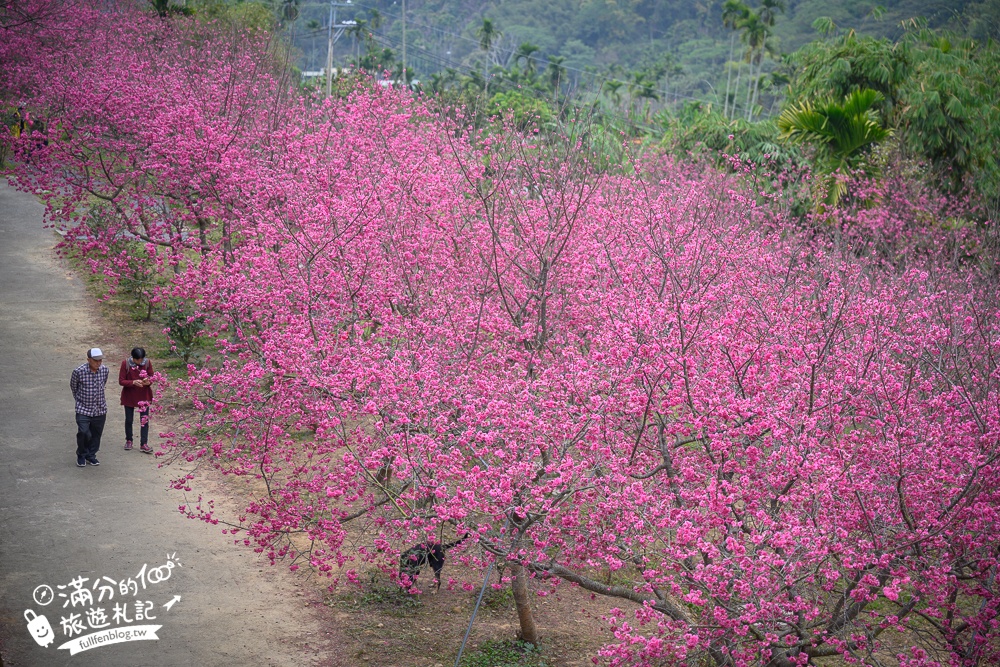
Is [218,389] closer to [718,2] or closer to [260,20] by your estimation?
[260,20]

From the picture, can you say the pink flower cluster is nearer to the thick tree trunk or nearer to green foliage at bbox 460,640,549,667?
the thick tree trunk

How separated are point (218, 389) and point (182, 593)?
8.77ft

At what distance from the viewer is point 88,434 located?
10102mm

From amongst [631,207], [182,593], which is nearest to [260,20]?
[631,207]

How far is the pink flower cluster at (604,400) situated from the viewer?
6000 millimetres

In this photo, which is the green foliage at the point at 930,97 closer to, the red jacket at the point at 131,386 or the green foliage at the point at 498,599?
the green foliage at the point at 498,599

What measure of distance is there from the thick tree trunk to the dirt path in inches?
68.3

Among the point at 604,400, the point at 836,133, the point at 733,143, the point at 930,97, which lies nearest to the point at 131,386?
the point at 604,400

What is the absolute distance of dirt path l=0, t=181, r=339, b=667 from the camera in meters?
7.41

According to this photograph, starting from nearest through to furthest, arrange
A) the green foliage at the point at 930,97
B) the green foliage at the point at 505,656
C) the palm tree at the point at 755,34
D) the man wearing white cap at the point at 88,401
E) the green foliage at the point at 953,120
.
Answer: the green foliage at the point at 505,656 → the man wearing white cap at the point at 88,401 → the green foliage at the point at 953,120 → the green foliage at the point at 930,97 → the palm tree at the point at 755,34

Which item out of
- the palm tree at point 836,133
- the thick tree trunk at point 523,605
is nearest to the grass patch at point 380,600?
the thick tree trunk at point 523,605

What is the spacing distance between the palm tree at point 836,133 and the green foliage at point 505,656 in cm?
1088

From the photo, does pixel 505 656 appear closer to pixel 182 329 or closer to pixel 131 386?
pixel 131 386

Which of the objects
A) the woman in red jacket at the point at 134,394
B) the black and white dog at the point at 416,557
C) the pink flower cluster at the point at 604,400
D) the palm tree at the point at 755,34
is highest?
the palm tree at the point at 755,34
